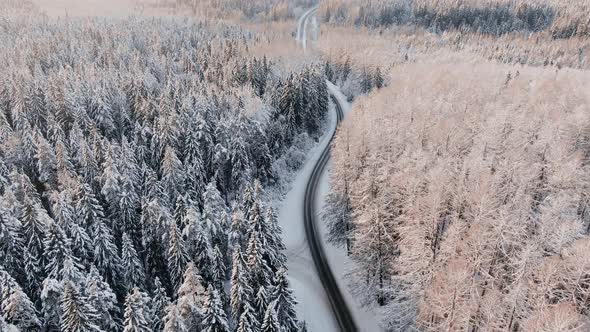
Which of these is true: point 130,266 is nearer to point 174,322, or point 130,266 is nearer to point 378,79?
point 174,322

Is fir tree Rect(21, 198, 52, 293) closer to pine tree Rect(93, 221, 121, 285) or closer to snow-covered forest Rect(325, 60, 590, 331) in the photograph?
pine tree Rect(93, 221, 121, 285)

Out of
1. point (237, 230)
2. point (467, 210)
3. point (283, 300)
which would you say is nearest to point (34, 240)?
point (237, 230)

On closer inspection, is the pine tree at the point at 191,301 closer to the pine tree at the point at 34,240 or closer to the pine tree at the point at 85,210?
the pine tree at the point at 85,210

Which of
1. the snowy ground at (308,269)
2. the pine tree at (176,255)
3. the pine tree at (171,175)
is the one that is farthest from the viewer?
the pine tree at (171,175)

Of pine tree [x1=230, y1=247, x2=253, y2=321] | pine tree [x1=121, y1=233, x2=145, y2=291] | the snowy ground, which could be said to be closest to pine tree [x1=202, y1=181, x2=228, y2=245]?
pine tree [x1=121, y1=233, x2=145, y2=291]

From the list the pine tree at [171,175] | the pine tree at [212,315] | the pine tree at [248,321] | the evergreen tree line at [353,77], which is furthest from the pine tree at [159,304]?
the evergreen tree line at [353,77]

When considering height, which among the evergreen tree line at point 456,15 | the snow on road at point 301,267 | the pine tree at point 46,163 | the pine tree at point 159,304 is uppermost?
the evergreen tree line at point 456,15

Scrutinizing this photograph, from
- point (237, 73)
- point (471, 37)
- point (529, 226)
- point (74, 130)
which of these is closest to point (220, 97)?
point (237, 73)
